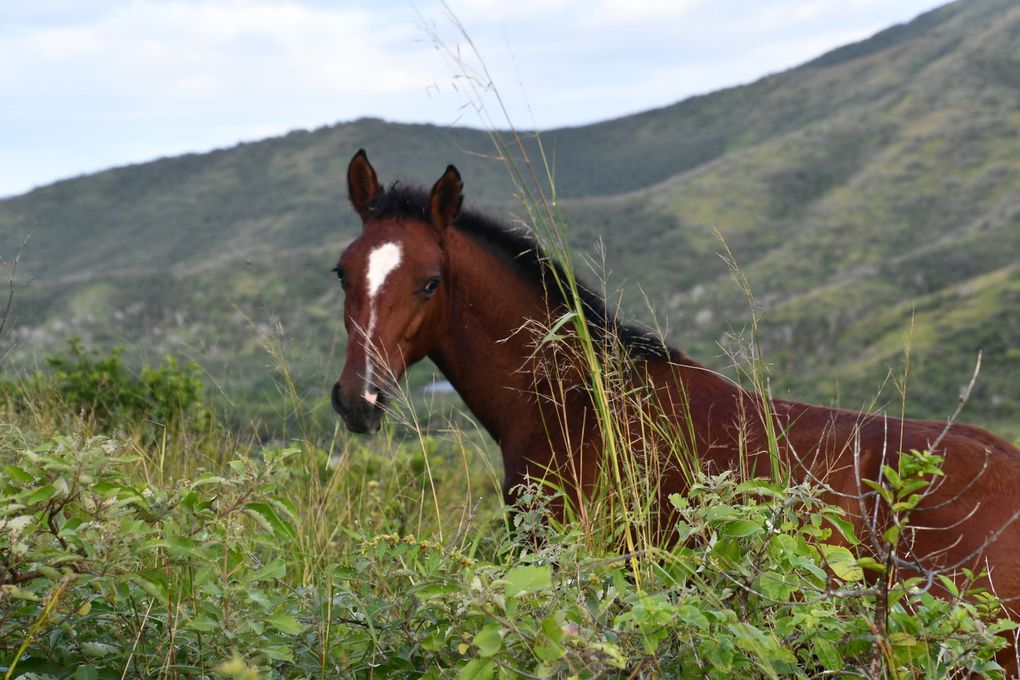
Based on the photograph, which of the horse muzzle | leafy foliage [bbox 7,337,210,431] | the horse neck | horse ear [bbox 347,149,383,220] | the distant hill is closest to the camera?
the horse muzzle

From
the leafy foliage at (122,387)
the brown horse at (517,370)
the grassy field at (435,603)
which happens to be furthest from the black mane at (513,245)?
the leafy foliage at (122,387)

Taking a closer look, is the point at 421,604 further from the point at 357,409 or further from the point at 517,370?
the point at 357,409

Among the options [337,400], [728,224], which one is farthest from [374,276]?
[728,224]

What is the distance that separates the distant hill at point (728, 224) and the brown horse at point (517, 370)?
2.72ft

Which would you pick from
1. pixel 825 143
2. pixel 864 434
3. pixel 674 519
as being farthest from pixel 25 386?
pixel 825 143

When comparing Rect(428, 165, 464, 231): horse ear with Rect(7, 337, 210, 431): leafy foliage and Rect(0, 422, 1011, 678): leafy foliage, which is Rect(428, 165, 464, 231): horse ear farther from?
Rect(7, 337, 210, 431): leafy foliage

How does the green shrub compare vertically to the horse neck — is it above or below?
below

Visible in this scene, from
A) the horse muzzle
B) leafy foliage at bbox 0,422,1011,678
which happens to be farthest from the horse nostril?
leafy foliage at bbox 0,422,1011,678

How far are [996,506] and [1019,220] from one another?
5134cm

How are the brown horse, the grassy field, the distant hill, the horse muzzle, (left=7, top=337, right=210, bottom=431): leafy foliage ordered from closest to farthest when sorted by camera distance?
the grassy field < the brown horse < the horse muzzle < (left=7, top=337, right=210, bottom=431): leafy foliage < the distant hill

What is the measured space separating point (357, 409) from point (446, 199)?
1.18 meters

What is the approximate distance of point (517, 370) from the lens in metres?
4.07

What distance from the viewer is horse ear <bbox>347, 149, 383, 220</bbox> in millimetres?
5035

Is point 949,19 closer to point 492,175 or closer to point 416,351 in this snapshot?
point 492,175
